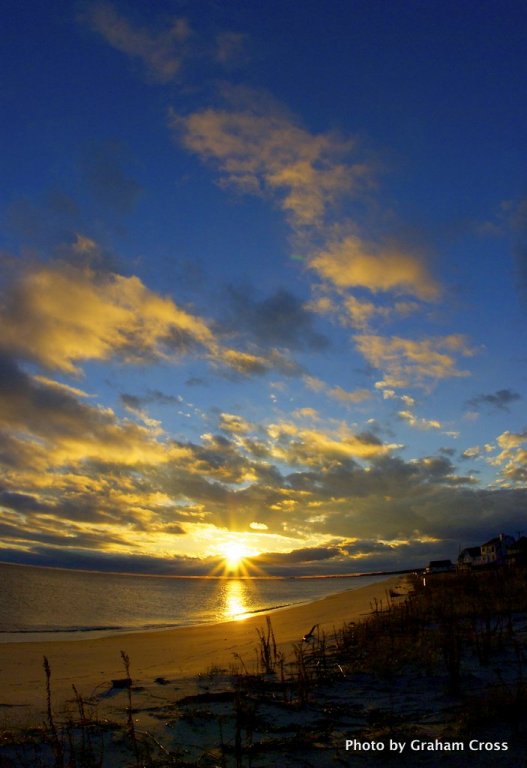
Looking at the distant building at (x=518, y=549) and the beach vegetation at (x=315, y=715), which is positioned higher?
the beach vegetation at (x=315, y=715)

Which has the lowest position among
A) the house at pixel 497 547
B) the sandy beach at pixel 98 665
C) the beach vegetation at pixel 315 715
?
the house at pixel 497 547

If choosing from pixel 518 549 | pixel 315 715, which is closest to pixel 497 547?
pixel 518 549

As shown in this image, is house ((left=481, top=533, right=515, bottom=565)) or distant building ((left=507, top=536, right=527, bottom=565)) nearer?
distant building ((left=507, top=536, right=527, bottom=565))

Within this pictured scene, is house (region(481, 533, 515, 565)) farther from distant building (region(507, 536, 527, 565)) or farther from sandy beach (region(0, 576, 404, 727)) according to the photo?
sandy beach (region(0, 576, 404, 727))

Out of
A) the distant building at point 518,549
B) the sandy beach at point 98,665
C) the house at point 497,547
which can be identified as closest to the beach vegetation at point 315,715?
the sandy beach at point 98,665

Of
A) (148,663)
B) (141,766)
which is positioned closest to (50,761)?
(141,766)

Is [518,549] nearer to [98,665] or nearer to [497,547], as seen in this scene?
[497,547]

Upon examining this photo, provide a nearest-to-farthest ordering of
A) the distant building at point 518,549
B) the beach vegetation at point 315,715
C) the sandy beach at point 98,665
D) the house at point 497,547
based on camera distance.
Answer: the beach vegetation at point 315,715, the sandy beach at point 98,665, the distant building at point 518,549, the house at point 497,547

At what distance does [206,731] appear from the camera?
6926mm

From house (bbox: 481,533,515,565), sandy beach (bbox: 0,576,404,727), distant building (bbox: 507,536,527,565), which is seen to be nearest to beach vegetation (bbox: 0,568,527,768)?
sandy beach (bbox: 0,576,404,727)

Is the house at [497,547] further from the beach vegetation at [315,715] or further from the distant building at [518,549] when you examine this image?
the beach vegetation at [315,715]

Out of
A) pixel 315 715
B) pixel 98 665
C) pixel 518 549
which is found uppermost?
pixel 315 715

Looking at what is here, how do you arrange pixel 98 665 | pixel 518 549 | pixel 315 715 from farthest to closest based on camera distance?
pixel 518 549
pixel 98 665
pixel 315 715

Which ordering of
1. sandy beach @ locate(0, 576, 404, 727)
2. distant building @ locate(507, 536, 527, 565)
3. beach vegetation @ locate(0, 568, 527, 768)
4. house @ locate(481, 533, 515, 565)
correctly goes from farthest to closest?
house @ locate(481, 533, 515, 565) → distant building @ locate(507, 536, 527, 565) → sandy beach @ locate(0, 576, 404, 727) → beach vegetation @ locate(0, 568, 527, 768)
